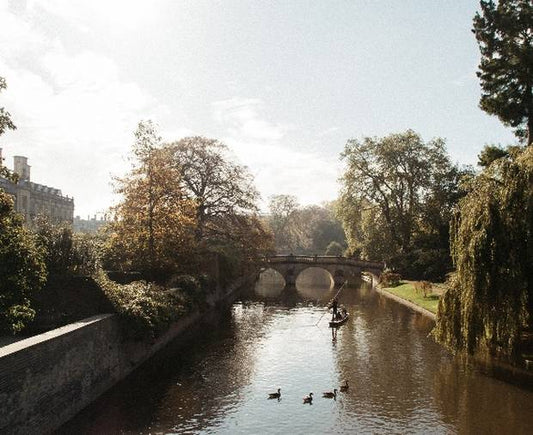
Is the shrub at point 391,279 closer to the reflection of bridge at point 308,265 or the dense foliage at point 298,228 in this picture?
the reflection of bridge at point 308,265

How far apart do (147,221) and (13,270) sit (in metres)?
15.9

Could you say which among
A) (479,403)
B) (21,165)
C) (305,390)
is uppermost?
(21,165)

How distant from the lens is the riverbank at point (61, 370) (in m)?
13.1

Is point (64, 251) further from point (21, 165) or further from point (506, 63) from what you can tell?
point (21, 165)

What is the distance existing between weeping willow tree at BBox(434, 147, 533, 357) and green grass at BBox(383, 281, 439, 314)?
17.3m

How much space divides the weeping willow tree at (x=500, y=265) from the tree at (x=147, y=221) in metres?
20.1

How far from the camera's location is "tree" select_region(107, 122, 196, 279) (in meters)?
34.0

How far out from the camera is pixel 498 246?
2038 cm

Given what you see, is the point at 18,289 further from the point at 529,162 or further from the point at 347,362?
the point at 529,162

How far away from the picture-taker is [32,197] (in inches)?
3903

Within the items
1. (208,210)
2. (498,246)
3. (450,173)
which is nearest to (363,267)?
(450,173)

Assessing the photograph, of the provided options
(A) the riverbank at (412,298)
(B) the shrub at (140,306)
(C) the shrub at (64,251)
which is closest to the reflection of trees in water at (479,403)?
(A) the riverbank at (412,298)

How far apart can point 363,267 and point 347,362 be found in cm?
4714

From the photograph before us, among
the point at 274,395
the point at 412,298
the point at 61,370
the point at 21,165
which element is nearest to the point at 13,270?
the point at 61,370
